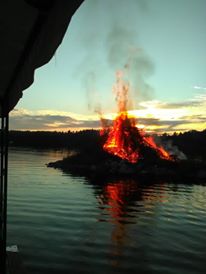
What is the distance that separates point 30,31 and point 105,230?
70.9ft

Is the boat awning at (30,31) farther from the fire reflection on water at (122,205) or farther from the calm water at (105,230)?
the fire reflection on water at (122,205)

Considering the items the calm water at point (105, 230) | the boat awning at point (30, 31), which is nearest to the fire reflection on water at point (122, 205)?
the calm water at point (105, 230)

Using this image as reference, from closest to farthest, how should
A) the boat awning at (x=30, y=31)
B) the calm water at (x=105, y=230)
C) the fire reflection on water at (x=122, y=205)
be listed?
the boat awning at (x=30, y=31) → the calm water at (x=105, y=230) → the fire reflection on water at (x=122, y=205)

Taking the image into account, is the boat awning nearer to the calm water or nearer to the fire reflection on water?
the calm water

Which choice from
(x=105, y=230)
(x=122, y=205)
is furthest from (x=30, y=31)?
(x=122, y=205)

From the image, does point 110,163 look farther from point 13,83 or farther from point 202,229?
point 13,83

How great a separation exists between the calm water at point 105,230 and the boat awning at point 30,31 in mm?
11703

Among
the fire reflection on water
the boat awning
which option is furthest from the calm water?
the boat awning

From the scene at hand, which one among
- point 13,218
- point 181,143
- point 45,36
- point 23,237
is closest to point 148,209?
point 13,218

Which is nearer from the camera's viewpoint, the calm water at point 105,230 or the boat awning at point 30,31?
the boat awning at point 30,31

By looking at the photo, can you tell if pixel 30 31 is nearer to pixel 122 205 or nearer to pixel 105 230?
pixel 105 230

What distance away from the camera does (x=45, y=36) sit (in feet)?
10.4

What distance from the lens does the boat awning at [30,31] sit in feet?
8.55

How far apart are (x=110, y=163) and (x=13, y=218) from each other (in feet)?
141
